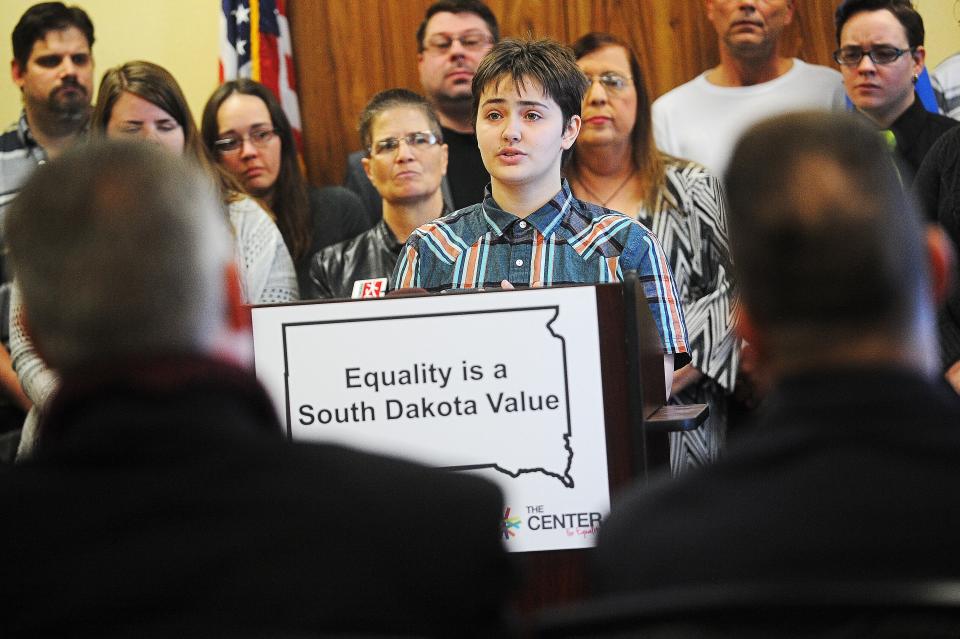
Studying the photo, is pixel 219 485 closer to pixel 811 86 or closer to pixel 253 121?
pixel 253 121

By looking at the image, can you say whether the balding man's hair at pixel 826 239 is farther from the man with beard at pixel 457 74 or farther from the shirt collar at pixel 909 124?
the man with beard at pixel 457 74

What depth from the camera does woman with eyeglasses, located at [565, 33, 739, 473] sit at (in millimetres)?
4449

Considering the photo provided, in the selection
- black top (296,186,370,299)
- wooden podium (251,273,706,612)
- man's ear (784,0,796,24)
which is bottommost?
wooden podium (251,273,706,612)

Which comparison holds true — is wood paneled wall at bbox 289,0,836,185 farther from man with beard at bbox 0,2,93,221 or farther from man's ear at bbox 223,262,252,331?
man's ear at bbox 223,262,252,331

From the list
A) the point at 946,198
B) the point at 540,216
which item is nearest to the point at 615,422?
the point at 540,216

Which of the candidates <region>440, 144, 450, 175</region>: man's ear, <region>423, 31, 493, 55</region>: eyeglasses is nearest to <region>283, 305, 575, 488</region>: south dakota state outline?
<region>440, 144, 450, 175</region>: man's ear

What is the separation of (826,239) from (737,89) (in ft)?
14.3

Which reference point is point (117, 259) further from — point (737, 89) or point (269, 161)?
point (737, 89)

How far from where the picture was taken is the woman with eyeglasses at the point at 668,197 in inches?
175

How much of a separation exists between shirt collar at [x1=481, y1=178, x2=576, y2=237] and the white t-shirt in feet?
5.70

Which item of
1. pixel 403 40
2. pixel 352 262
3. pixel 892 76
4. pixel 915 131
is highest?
pixel 403 40

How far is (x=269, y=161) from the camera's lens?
5.07m

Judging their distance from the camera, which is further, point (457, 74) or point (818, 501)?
point (457, 74)

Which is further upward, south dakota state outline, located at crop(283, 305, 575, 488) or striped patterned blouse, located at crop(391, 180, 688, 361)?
striped patterned blouse, located at crop(391, 180, 688, 361)
